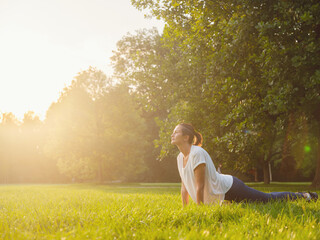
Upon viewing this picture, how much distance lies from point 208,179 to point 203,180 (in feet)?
0.68

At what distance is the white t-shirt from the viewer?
5.01 m

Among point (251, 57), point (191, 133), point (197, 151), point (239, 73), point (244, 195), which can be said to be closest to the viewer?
point (197, 151)

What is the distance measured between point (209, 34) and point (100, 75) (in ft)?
72.4

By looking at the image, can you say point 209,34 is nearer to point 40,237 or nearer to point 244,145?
point 244,145

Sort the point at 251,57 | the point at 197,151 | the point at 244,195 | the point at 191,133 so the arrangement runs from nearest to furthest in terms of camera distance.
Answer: the point at 197,151 → the point at 244,195 → the point at 191,133 → the point at 251,57

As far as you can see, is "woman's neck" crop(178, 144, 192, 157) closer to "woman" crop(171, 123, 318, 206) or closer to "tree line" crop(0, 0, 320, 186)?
"woman" crop(171, 123, 318, 206)

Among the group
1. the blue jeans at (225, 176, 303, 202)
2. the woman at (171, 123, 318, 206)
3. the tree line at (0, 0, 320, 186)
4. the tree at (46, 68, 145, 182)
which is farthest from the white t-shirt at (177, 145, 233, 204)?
the tree at (46, 68, 145, 182)

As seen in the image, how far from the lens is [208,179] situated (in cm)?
508

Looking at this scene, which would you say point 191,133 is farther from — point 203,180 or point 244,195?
point 244,195

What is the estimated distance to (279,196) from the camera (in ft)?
18.4

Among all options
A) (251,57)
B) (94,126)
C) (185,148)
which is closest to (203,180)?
(185,148)

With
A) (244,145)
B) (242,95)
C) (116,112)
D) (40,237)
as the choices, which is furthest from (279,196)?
(116,112)

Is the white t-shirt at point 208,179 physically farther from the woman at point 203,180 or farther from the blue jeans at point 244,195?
the blue jeans at point 244,195

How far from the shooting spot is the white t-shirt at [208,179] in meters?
5.01
